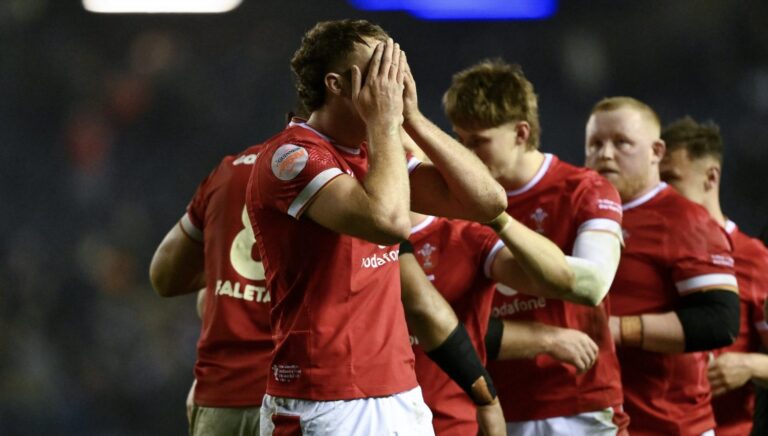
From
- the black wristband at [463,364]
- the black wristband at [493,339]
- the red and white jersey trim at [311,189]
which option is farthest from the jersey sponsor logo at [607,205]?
the red and white jersey trim at [311,189]

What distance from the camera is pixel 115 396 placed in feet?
→ 25.5

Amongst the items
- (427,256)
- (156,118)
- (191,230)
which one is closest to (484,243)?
(427,256)

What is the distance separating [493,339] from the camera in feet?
10.2

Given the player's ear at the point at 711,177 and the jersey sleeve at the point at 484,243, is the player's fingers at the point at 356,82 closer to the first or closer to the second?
the jersey sleeve at the point at 484,243

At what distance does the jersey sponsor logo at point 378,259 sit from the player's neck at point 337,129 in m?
0.25

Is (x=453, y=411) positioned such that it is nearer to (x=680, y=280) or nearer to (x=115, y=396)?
(x=680, y=280)

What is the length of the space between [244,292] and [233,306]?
5 centimetres

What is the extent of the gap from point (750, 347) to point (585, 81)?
A: 181 inches

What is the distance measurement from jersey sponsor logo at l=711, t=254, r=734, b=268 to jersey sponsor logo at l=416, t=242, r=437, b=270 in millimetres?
1158

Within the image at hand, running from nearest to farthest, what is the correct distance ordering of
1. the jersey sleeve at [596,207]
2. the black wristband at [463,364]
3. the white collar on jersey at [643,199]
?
the black wristband at [463,364]
the jersey sleeve at [596,207]
the white collar on jersey at [643,199]

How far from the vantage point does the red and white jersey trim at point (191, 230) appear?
3.20 m

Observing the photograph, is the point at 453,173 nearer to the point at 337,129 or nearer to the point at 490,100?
the point at 337,129

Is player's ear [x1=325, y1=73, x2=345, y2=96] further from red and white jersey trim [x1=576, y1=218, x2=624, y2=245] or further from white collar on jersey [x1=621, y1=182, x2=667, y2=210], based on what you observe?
white collar on jersey [x1=621, y1=182, x2=667, y2=210]

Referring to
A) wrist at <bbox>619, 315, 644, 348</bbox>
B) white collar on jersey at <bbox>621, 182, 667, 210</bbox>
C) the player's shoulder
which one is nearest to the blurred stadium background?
the player's shoulder
